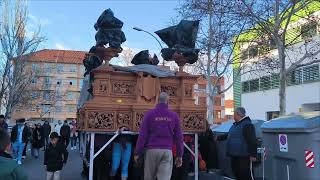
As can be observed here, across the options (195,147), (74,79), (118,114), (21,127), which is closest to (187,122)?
(195,147)

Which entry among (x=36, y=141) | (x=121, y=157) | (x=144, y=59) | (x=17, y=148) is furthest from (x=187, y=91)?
(x=36, y=141)

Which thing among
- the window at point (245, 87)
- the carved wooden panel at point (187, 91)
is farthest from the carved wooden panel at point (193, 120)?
the window at point (245, 87)

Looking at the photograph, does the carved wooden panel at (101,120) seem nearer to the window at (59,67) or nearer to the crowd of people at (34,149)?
the crowd of people at (34,149)

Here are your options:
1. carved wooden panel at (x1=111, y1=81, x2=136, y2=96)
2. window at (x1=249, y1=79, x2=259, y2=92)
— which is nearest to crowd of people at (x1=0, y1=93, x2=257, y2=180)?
carved wooden panel at (x1=111, y1=81, x2=136, y2=96)

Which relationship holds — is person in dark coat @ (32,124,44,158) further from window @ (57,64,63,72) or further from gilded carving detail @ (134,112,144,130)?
window @ (57,64,63,72)

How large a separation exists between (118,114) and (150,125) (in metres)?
2.22

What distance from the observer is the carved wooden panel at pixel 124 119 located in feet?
29.0

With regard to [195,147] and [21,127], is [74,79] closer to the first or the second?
[21,127]

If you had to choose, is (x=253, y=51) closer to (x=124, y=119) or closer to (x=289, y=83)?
(x=289, y=83)

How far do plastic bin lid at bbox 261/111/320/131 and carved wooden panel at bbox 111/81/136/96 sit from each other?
2829 millimetres

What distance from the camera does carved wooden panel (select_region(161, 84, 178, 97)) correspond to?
939 cm

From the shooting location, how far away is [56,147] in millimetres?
8695

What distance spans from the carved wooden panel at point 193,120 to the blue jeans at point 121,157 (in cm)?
126

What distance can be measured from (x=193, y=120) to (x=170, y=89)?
813mm
